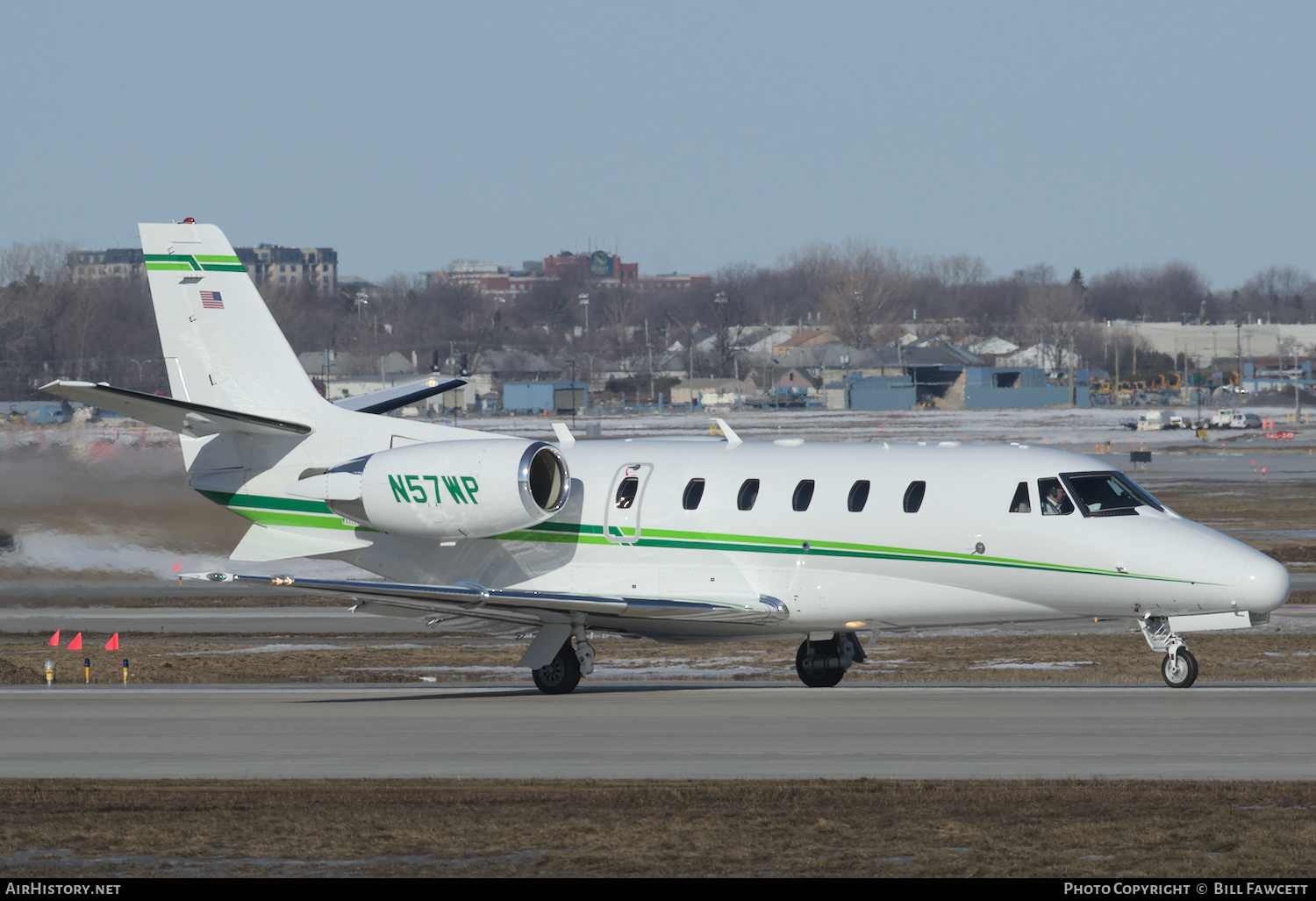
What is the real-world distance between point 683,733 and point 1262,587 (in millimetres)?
7385

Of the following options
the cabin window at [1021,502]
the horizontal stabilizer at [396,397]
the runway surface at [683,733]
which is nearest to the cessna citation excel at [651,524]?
the cabin window at [1021,502]

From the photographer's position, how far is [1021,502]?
22.3 meters

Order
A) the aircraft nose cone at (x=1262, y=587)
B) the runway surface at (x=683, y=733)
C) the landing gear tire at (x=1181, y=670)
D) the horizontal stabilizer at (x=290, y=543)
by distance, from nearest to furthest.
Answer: the runway surface at (x=683, y=733)
the aircraft nose cone at (x=1262, y=587)
the landing gear tire at (x=1181, y=670)
the horizontal stabilizer at (x=290, y=543)

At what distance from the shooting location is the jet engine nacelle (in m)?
24.2

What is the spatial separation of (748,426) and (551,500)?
370 ft

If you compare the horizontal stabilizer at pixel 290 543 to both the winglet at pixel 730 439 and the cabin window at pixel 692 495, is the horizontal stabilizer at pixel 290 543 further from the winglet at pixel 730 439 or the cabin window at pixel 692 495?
the winglet at pixel 730 439

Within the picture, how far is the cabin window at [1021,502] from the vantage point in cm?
2227

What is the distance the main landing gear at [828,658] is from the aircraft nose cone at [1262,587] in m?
6.00

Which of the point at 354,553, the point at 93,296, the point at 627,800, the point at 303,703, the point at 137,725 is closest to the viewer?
the point at 627,800

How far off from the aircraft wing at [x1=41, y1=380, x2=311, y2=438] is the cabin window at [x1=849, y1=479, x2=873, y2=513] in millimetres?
8951

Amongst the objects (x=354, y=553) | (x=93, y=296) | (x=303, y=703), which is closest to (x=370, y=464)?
(x=354, y=553)

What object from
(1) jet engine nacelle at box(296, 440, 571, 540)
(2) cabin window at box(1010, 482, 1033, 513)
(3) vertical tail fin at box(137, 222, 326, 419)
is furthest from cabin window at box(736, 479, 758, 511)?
(3) vertical tail fin at box(137, 222, 326, 419)
